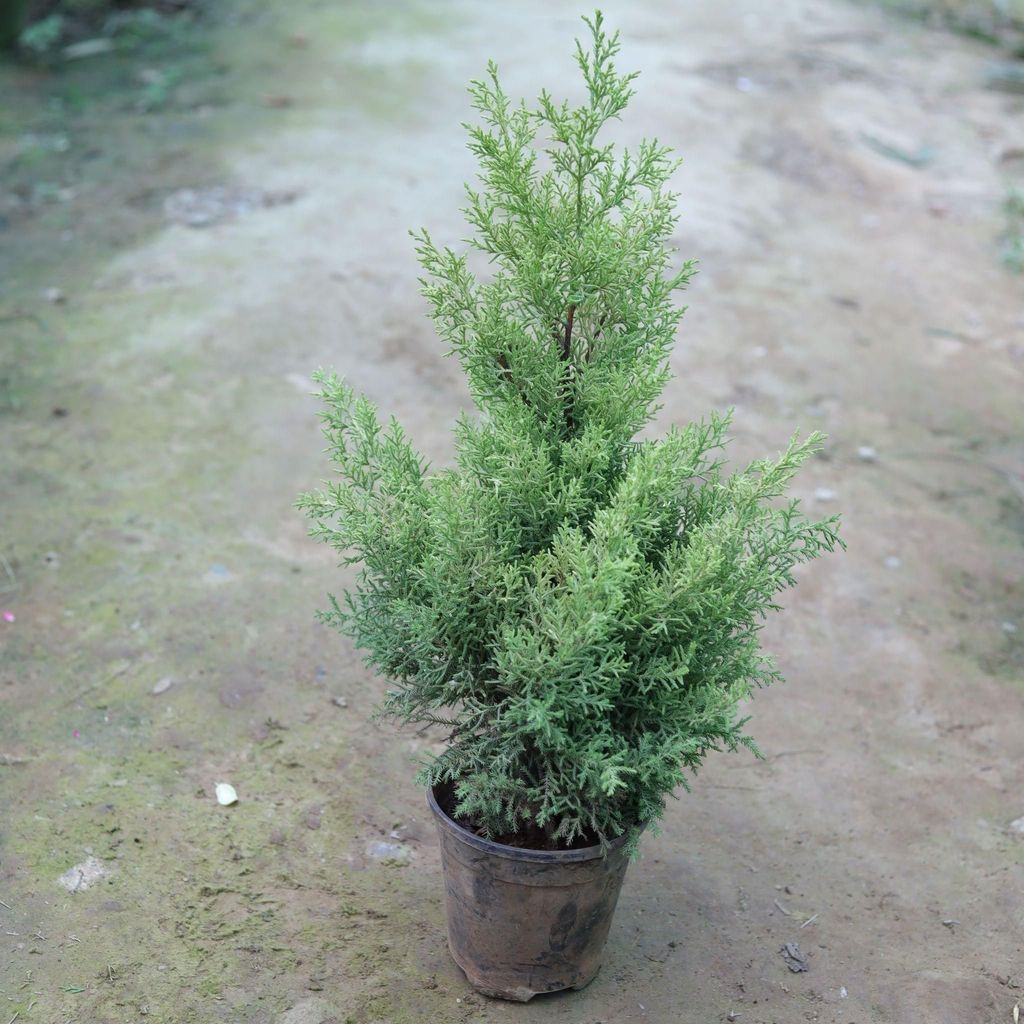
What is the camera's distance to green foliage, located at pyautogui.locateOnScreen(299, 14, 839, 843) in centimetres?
261

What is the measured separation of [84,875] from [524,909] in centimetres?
137

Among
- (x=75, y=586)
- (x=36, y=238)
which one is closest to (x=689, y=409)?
(x=75, y=586)

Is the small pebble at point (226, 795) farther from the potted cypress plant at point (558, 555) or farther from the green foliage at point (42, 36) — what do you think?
the green foliage at point (42, 36)

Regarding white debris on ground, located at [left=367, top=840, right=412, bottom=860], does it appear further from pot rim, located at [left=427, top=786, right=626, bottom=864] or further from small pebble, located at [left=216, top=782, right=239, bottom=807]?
pot rim, located at [left=427, top=786, right=626, bottom=864]

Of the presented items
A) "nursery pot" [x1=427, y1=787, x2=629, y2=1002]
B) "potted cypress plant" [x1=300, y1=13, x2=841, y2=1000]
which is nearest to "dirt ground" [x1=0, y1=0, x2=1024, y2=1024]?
"nursery pot" [x1=427, y1=787, x2=629, y2=1002]

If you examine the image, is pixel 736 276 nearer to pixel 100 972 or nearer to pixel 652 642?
pixel 652 642

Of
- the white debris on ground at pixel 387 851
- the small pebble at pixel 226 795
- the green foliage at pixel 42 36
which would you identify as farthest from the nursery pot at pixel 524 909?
the green foliage at pixel 42 36

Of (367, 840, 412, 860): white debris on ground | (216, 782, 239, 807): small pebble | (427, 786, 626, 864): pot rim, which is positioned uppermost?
(427, 786, 626, 864): pot rim

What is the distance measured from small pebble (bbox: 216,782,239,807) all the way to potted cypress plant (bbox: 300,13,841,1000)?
1025 millimetres

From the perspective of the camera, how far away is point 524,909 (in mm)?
2803

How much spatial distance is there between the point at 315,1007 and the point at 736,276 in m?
5.80

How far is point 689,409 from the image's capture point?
618 centimetres

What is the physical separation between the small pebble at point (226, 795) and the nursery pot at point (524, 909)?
38.2 inches

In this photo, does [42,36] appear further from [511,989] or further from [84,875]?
[511,989]
